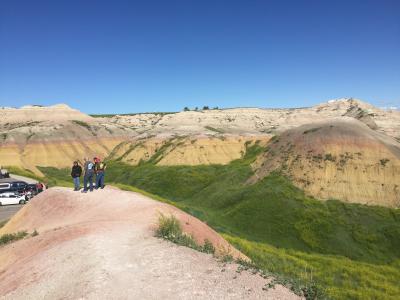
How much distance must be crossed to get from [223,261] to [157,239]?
312cm

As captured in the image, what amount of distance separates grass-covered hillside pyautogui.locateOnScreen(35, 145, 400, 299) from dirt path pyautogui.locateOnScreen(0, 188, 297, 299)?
Result: 342 inches

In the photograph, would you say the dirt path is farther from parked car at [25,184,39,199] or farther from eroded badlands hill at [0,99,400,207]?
eroded badlands hill at [0,99,400,207]

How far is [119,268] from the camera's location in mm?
10969

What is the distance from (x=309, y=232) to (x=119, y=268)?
28.3m

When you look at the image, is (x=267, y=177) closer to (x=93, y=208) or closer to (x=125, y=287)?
(x=93, y=208)

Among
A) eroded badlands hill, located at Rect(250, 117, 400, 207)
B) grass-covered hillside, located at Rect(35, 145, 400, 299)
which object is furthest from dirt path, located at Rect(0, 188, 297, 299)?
eroded badlands hill, located at Rect(250, 117, 400, 207)

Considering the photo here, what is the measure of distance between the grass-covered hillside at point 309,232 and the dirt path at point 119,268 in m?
8.68

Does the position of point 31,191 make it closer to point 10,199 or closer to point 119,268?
point 10,199

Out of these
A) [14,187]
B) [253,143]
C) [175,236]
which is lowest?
[14,187]

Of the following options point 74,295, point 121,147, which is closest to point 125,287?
point 74,295

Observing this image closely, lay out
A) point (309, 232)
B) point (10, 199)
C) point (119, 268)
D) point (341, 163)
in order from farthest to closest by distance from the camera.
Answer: point (341, 163) → point (10, 199) → point (309, 232) → point (119, 268)

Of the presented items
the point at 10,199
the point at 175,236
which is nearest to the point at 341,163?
the point at 175,236

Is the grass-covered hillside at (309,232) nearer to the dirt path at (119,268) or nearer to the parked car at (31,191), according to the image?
the dirt path at (119,268)

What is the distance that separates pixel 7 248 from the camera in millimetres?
17500
